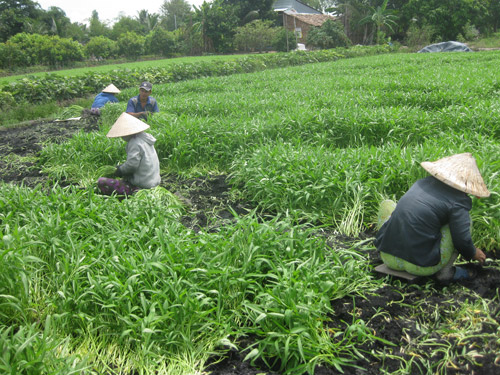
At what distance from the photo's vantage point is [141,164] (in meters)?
4.59

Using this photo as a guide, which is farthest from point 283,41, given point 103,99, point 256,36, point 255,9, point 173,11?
point 173,11

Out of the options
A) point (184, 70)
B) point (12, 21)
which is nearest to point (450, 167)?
point (184, 70)

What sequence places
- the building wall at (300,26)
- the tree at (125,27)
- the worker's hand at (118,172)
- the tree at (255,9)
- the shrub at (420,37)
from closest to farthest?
the worker's hand at (118,172) → the shrub at (420,37) → the tree at (255,9) → the building wall at (300,26) → the tree at (125,27)

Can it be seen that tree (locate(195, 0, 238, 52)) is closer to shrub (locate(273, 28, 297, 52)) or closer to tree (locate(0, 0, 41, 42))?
shrub (locate(273, 28, 297, 52))

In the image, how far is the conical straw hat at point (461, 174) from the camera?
2.51m

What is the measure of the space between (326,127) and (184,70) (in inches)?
564

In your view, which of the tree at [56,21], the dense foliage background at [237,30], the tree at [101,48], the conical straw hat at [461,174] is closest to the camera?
the conical straw hat at [461,174]

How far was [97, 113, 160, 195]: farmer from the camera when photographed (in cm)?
445

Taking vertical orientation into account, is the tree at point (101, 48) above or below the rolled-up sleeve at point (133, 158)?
above

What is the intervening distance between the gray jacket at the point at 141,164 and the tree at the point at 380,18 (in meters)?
37.6

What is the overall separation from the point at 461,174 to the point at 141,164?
3.41m

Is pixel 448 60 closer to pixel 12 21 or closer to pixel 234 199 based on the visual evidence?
pixel 234 199

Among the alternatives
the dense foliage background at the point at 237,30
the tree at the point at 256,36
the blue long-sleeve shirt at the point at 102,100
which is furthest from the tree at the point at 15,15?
the blue long-sleeve shirt at the point at 102,100

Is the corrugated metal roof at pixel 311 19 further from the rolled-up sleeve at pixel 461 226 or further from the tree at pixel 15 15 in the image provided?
the rolled-up sleeve at pixel 461 226
